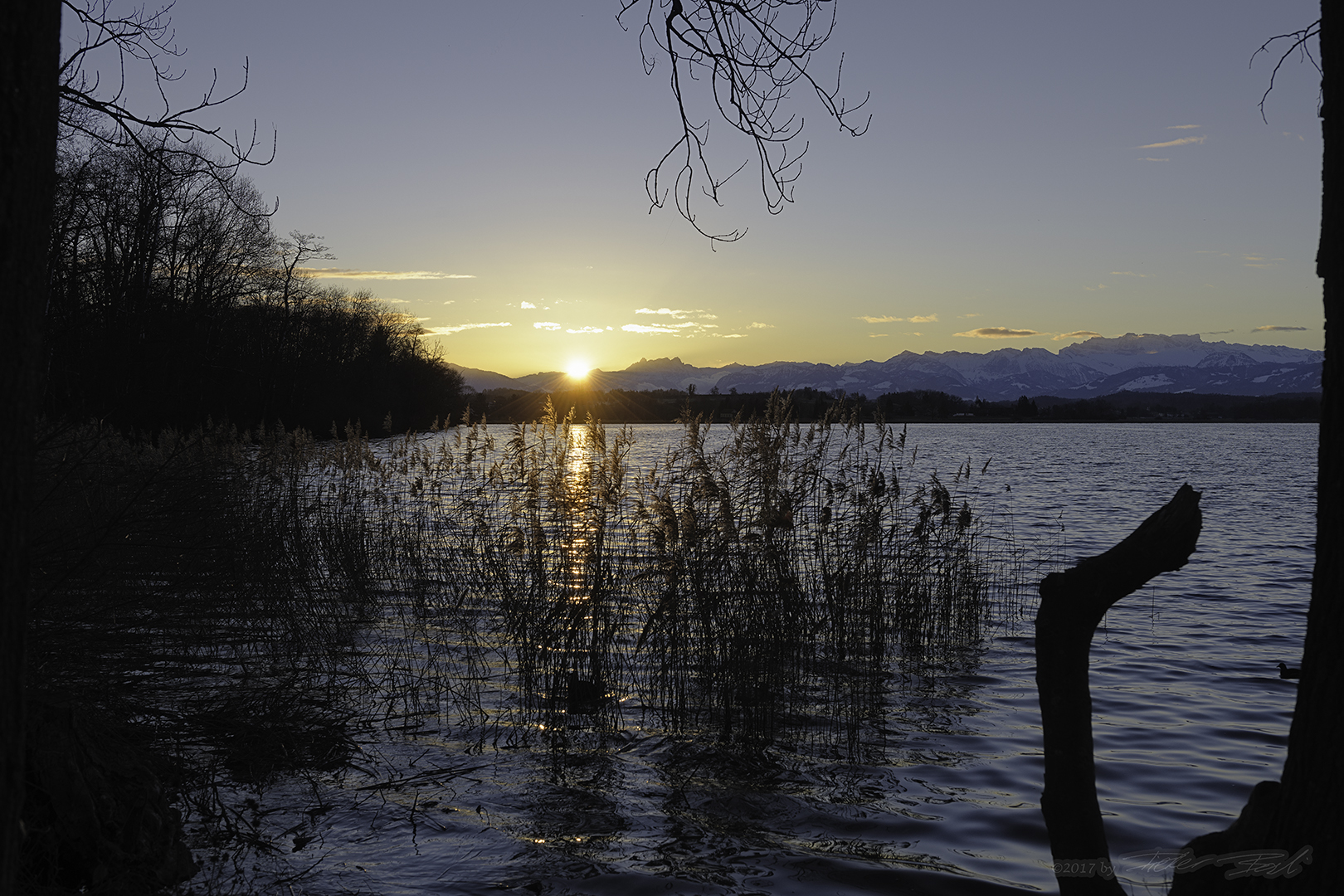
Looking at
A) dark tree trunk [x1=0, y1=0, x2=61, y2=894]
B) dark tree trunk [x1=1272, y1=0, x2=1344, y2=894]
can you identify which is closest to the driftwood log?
dark tree trunk [x1=1272, y1=0, x2=1344, y2=894]

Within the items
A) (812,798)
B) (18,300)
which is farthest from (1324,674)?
(812,798)

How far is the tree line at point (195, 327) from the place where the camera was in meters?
5.80

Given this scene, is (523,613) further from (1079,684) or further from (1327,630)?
(1327,630)

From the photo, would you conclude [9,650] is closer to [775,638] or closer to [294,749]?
[294,749]

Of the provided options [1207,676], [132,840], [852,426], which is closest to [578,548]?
[852,426]

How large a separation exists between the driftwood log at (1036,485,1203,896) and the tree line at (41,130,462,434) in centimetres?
367

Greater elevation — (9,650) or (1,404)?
(1,404)

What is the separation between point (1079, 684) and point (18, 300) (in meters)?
2.94

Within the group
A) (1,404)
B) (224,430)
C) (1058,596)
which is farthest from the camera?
(224,430)

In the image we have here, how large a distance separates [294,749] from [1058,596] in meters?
4.80

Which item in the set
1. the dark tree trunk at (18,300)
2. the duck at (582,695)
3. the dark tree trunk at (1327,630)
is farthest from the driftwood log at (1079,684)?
the duck at (582,695)

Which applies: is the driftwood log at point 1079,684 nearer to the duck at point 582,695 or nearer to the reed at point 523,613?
the reed at point 523,613

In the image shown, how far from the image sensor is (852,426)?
10609 millimetres

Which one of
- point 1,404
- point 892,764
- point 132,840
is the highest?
point 1,404
